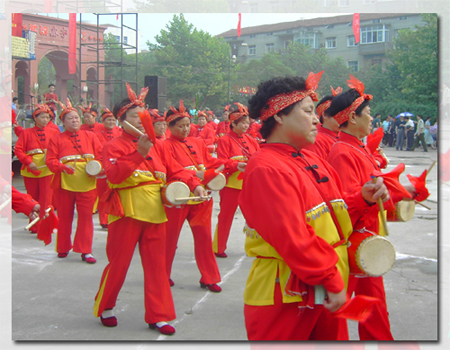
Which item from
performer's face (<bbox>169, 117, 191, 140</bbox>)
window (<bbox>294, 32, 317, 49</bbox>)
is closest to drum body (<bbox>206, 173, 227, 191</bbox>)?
performer's face (<bbox>169, 117, 191, 140</bbox>)

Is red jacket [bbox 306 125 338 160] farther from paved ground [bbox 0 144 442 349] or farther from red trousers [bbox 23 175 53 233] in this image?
red trousers [bbox 23 175 53 233]

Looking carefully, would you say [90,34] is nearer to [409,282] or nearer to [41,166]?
[41,166]

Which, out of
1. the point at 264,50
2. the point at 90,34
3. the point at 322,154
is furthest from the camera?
the point at 264,50

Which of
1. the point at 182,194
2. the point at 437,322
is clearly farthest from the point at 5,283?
the point at 437,322

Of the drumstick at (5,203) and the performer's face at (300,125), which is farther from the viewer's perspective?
the drumstick at (5,203)

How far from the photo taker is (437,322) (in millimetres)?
4094

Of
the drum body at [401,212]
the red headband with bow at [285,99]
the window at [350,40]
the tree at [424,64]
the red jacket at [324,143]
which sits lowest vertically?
the drum body at [401,212]

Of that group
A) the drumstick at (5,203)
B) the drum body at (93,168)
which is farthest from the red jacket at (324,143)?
the drum body at (93,168)

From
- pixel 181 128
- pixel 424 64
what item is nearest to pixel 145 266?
pixel 181 128

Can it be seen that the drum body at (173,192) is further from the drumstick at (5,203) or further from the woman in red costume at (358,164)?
the woman in red costume at (358,164)

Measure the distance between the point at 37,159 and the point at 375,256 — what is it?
6414 mm

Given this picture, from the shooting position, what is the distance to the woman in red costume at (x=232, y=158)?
6.31 meters

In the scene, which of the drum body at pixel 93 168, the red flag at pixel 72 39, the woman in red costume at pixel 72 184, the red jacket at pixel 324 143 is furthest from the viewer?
the red flag at pixel 72 39

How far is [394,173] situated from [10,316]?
3.66m
